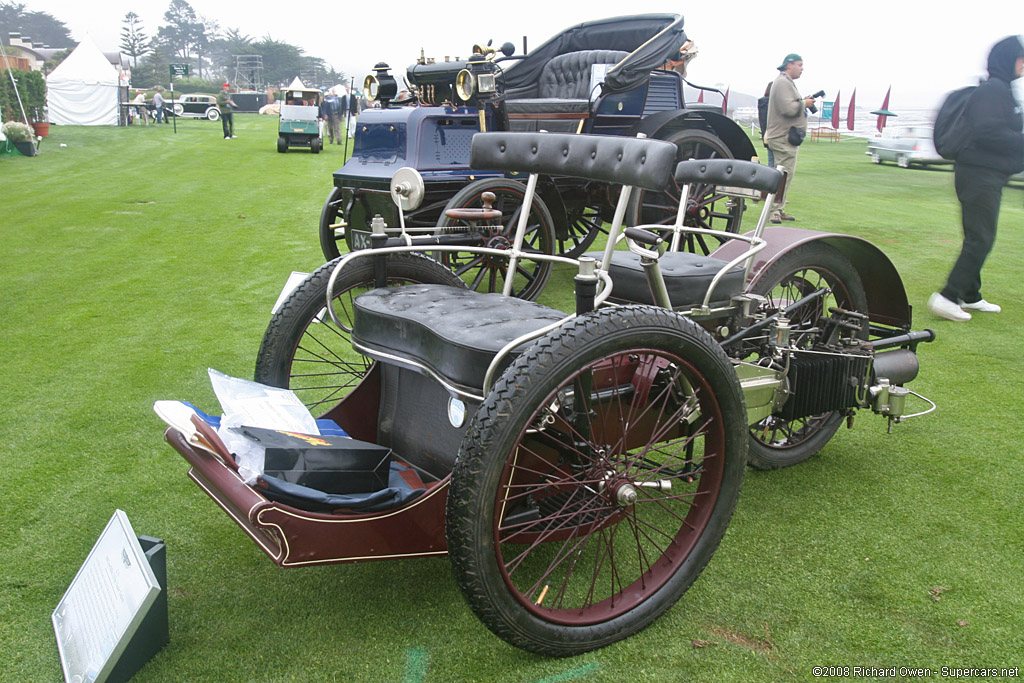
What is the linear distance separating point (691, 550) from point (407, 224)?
395 cm

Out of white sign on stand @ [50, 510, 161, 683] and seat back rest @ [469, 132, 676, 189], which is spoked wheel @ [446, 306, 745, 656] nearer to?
seat back rest @ [469, 132, 676, 189]

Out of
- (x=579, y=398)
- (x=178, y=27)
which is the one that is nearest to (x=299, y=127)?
(x=579, y=398)

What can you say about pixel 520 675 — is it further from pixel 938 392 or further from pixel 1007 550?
pixel 938 392

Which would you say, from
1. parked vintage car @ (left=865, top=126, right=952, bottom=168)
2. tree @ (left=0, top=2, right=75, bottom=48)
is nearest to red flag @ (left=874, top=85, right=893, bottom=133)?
parked vintage car @ (left=865, top=126, right=952, bottom=168)

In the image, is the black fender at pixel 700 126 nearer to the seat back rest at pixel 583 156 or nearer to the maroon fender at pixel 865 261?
the maroon fender at pixel 865 261

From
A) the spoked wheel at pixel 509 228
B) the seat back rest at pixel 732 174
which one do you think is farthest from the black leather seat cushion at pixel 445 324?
the spoked wheel at pixel 509 228

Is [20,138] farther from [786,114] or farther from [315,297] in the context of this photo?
[315,297]

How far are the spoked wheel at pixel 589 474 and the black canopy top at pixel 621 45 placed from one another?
421 cm

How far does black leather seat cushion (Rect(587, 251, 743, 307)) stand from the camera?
2676mm

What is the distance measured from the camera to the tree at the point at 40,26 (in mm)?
92875

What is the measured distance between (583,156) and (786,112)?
7849 millimetres

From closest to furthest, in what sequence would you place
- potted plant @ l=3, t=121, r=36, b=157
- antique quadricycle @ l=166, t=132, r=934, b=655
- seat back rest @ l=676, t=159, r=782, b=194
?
antique quadricycle @ l=166, t=132, r=934, b=655 < seat back rest @ l=676, t=159, r=782, b=194 < potted plant @ l=3, t=121, r=36, b=157

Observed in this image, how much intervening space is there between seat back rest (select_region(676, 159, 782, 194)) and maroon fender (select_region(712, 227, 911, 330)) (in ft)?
0.83

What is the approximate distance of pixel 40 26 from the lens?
96.3 metres
